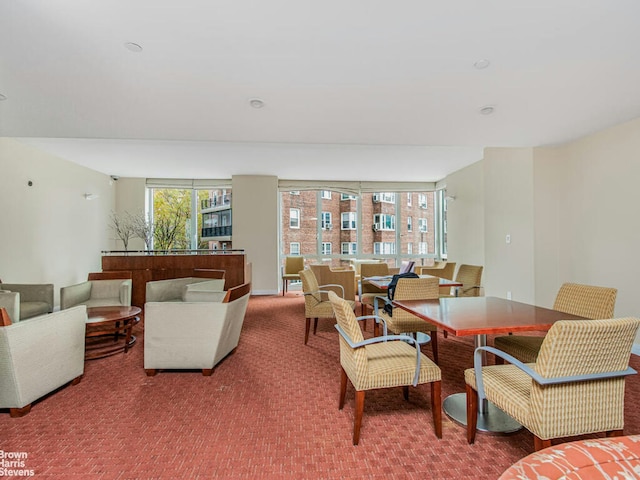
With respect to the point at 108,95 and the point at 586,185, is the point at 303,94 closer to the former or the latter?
the point at 108,95

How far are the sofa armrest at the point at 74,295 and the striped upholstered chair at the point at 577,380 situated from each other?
4.79m

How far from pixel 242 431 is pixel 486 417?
5.41ft

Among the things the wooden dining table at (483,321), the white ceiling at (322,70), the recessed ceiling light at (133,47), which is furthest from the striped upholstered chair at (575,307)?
the recessed ceiling light at (133,47)

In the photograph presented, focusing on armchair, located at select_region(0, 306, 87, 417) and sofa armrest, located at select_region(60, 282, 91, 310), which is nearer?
armchair, located at select_region(0, 306, 87, 417)

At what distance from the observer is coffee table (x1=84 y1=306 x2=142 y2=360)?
3.29 m

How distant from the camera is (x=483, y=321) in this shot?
201 cm

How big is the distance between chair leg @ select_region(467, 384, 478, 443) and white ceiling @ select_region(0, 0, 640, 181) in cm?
220

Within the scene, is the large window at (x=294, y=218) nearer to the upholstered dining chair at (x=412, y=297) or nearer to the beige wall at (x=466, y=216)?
the beige wall at (x=466, y=216)

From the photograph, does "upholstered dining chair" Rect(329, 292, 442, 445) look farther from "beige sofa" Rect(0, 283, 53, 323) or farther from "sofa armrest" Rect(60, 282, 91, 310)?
"beige sofa" Rect(0, 283, 53, 323)

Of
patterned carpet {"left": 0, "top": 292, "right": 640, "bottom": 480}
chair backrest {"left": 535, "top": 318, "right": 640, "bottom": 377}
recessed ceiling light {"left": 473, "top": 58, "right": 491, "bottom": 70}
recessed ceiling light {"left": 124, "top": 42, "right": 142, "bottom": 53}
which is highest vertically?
recessed ceiling light {"left": 124, "top": 42, "right": 142, "bottom": 53}

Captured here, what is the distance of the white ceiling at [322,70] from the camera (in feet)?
5.88

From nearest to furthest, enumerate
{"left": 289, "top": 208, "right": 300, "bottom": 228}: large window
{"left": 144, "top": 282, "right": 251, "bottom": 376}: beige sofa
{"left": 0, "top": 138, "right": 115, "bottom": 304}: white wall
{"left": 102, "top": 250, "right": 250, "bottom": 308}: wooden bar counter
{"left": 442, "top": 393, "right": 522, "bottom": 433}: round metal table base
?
{"left": 442, "top": 393, "right": 522, "bottom": 433}: round metal table base, {"left": 144, "top": 282, "right": 251, "bottom": 376}: beige sofa, {"left": 0, "top": 138, "right": 115, "bottom": 304}: white wall, {"left": 102, "top": 250, "right": 250, "bottom": 308}: wooden bar counter, {"left": 289, "top": 208, "right": 300, "bottom": 228}: large window

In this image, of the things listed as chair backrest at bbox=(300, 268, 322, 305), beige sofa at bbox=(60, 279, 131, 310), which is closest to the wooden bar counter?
beige sofa at bbox=(60, 279, 131, 310)

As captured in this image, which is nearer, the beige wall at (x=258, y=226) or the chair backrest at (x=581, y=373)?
the chair backrest at (x=581, y=373)
